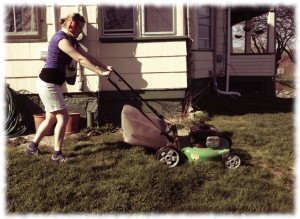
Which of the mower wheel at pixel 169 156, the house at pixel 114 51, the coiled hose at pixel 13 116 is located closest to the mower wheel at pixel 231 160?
the mower wheel at pixel 169 156

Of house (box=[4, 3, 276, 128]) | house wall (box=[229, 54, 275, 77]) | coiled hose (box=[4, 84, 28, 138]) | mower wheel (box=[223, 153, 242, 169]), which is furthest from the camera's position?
house wall (box=[229, 54, 275, 77])

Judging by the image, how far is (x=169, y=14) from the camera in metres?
6.85

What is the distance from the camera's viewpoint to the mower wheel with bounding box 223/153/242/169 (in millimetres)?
4352

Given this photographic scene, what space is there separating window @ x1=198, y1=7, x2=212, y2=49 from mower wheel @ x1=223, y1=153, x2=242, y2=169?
5775 millimetres

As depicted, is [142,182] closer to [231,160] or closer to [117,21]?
[231,160]

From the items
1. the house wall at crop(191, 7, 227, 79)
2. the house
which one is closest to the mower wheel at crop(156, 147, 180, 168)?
the house

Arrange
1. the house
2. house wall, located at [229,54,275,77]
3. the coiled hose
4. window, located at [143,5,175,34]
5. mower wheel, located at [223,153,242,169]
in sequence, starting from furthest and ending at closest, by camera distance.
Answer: house wall, located at [229,54,275,77], window, located at [143,5,175,34], the house, the coiled hose, mower wheel, located at [223,153,242,169]

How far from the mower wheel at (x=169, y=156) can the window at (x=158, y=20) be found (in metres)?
3.14

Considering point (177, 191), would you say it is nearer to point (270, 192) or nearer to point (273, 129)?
point (270, 192)

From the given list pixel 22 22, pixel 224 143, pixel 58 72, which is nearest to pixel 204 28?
pixel 22 22

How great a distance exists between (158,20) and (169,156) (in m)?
3.41

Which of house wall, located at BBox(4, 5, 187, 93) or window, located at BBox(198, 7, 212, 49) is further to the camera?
window, located at BBox(198, 7, 212, 49)

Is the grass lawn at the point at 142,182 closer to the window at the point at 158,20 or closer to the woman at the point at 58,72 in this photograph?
the woman at the point at 58,72

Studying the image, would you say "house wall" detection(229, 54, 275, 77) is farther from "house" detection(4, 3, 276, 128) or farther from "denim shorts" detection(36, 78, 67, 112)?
"denim shorts" detection(36, 78, 67, 112)
